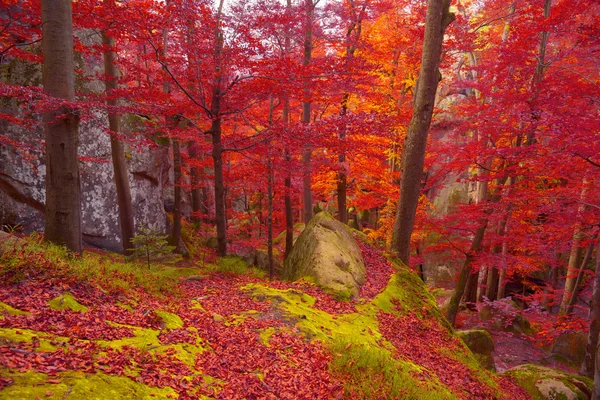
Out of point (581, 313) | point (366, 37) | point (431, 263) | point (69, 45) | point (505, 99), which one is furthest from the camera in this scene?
point (431, 263)

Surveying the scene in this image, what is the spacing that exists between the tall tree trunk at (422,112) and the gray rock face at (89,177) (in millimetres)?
6132

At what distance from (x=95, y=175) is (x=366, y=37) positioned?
443 inches

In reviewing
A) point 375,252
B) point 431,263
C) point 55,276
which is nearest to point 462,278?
point 375,252

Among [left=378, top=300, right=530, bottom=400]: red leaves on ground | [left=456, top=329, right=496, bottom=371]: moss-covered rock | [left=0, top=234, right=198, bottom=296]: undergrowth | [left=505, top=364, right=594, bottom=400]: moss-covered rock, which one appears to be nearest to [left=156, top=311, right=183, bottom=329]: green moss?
[left=0, top=234, right=198, bottom=296]: undergrowth

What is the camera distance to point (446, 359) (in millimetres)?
5797

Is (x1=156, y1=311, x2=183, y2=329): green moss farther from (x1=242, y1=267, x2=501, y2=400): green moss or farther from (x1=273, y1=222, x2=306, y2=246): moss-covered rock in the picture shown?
(x1=273, y1=222, x2=306, y2=246): moss-covered rock

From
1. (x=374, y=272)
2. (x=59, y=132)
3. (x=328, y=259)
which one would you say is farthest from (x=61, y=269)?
(x=374, y=272)

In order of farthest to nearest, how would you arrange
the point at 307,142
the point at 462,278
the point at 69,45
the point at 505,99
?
the point at 462,278 → the point at 505,99 → the point at 307,142 → the point at 69,45

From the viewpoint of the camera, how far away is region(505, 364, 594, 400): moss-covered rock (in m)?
7.11

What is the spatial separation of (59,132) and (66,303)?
8.93ft

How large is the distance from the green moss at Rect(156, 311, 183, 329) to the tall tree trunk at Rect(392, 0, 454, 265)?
A: 5623 mm

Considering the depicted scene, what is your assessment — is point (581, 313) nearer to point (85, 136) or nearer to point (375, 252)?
point (375, 252)

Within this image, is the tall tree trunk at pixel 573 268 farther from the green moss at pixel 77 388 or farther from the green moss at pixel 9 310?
the green moss at pixel 9 310

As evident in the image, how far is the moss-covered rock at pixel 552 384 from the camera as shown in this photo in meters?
7.11
